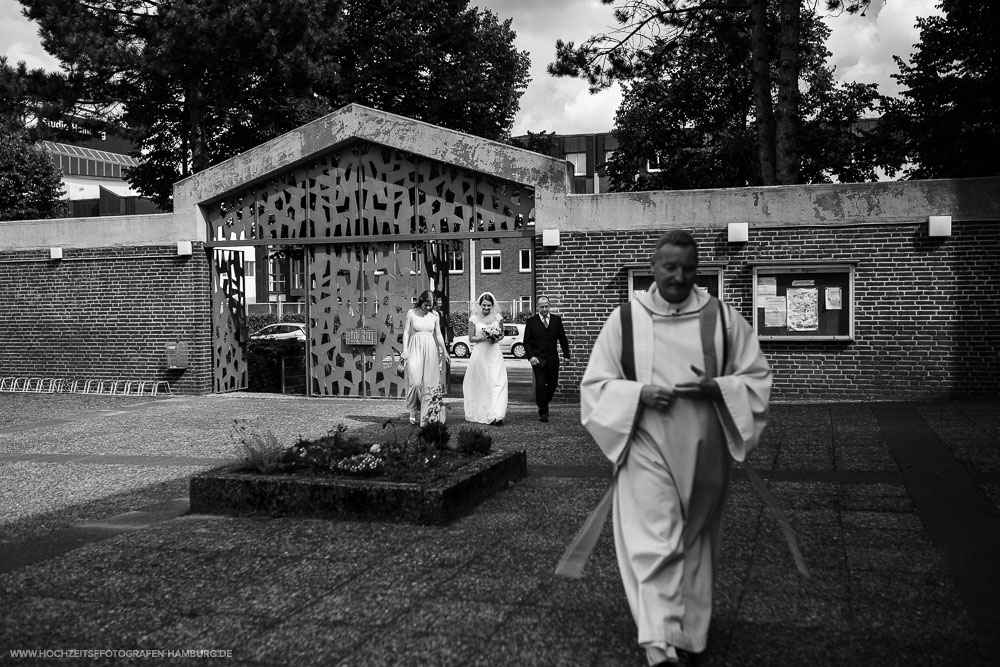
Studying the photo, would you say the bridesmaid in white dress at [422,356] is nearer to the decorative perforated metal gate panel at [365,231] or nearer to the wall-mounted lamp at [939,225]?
the decorative perforated metal gate panel at [365,231]

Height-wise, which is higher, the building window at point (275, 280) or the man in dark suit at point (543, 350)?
the building window at point (275, 280)

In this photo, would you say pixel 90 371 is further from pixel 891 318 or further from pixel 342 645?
pixel 342 645

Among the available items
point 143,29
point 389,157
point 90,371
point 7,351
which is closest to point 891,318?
point 389,157

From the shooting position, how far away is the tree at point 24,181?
3138 centimetres

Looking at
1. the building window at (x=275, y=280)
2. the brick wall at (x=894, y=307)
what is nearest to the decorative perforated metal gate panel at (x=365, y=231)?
the brick wall at (x=894, y=307)

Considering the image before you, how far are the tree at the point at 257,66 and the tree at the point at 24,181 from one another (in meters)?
4.54

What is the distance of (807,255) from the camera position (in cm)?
1545

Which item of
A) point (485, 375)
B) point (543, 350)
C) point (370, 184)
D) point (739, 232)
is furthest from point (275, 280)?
point (543, 350)

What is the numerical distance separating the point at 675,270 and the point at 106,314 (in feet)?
56.9

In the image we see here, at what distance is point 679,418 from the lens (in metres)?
4.31

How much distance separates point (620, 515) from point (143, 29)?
25.4 meters

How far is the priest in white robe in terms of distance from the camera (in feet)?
13.9

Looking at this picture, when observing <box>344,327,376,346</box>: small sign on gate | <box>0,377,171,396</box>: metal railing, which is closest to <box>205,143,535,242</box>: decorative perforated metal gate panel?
<box>344,327,376,346</box>: small sign on gate

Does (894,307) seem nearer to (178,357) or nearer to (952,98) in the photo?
(952,98)
